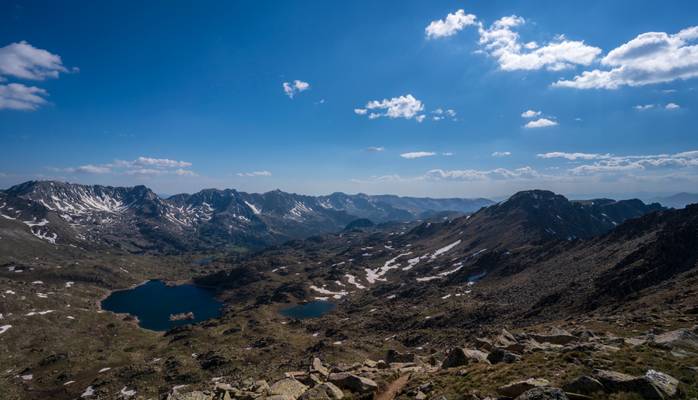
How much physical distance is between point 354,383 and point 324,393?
353cm

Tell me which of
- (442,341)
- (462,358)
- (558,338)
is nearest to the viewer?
Answer: (462,358)

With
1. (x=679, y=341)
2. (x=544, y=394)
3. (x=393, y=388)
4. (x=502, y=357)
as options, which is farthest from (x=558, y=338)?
(x=544, y=394)

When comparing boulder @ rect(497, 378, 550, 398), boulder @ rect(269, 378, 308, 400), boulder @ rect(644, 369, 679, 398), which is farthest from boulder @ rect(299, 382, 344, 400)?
boulder @ rect(644, 369, 679, 398)

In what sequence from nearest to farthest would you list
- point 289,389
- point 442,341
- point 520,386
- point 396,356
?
point 520,386
point 289,389
point 396,356
point 442,341

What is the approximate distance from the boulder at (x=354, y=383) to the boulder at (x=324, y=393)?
4.44ft

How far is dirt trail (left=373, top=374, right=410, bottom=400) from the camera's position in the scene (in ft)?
103

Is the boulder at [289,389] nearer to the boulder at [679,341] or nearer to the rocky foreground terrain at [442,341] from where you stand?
the rocky foreground terrain at [442,341]

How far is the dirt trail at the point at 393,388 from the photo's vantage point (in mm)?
31486

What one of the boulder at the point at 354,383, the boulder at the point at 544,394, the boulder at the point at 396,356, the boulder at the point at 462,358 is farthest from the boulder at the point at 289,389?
the boulder at the point at 396,356

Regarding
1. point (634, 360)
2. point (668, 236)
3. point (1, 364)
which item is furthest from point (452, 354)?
point (1, 364)

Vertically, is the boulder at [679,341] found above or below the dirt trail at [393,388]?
above

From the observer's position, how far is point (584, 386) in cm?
2144

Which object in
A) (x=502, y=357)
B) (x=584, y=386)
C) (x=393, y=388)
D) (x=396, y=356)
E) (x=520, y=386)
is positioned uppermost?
(x=584, y=386)

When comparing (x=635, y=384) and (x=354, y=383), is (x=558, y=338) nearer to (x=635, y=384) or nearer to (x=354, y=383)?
(x=635, y=384)
